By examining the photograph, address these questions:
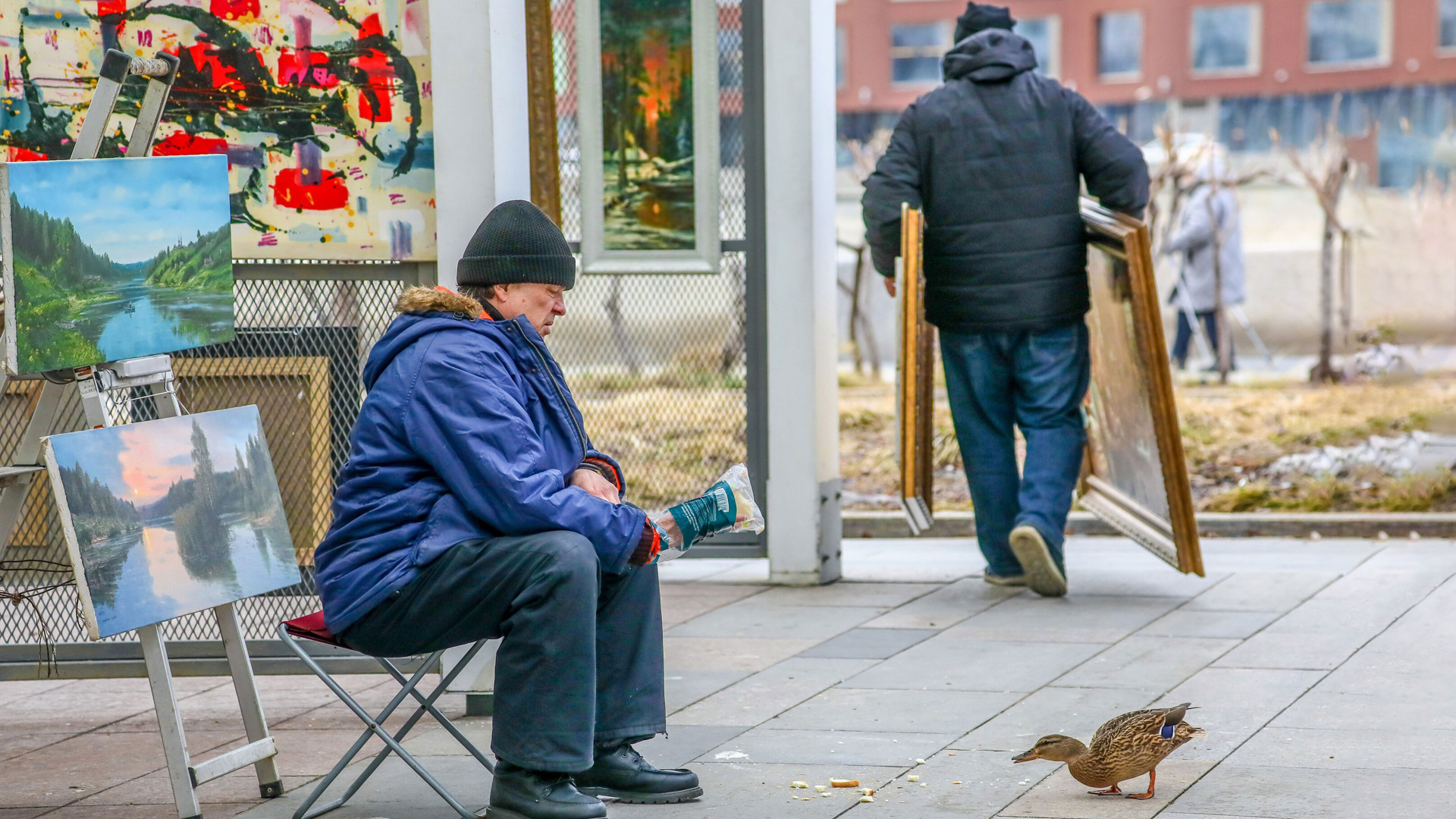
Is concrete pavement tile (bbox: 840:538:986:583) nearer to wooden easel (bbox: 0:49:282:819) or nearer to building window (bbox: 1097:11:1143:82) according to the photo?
wooden easel (bbox: 0:49:282:819)

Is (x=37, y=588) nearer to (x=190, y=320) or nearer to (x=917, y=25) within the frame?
(x=190, y=320)

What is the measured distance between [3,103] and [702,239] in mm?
2686

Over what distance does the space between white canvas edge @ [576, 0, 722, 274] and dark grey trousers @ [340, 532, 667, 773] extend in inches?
124

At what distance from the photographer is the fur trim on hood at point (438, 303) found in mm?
3773

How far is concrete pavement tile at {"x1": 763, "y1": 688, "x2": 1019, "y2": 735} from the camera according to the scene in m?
4.55

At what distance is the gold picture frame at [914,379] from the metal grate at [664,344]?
0.82 meters

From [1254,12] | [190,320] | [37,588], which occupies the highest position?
[1254,12]

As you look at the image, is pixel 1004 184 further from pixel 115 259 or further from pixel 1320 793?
pixel 115 259

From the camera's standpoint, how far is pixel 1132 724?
3.78 metres

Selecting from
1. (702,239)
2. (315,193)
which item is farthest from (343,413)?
(702,239)

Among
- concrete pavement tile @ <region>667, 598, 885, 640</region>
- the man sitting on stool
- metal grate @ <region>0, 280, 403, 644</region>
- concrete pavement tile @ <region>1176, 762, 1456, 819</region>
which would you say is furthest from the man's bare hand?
concrete pavement tile @ <region>667, 598, 885, 640</region>

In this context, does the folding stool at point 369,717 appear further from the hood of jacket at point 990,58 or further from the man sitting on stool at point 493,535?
the hood of jacket at point 990,58

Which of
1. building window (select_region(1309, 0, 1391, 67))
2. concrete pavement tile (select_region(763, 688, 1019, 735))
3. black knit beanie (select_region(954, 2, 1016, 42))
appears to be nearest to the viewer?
concrete pavement tile (select_region(763, 688, 1019, 735))

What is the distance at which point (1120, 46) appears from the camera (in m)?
22.2
